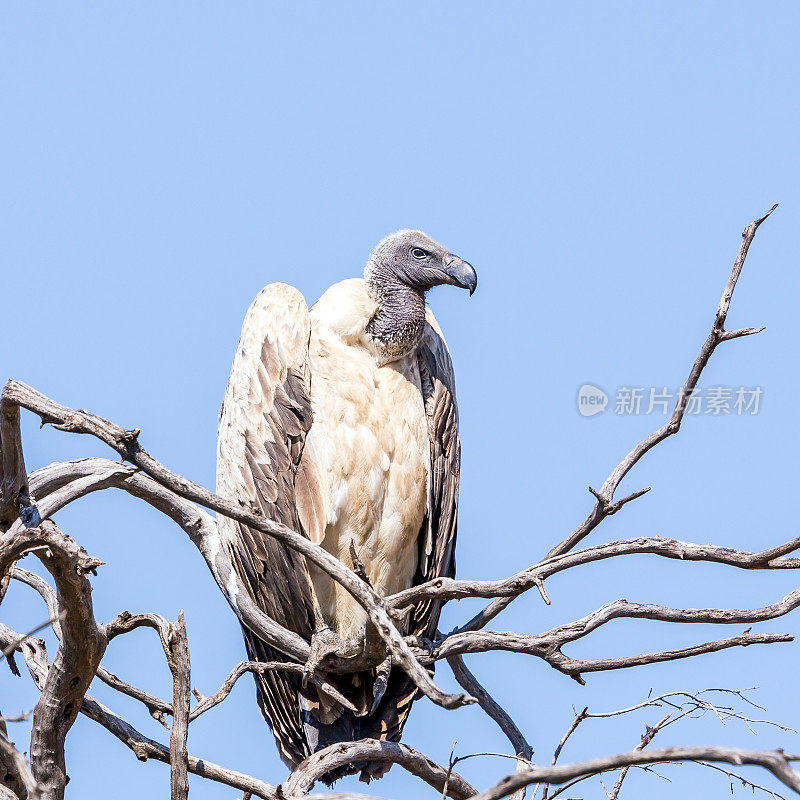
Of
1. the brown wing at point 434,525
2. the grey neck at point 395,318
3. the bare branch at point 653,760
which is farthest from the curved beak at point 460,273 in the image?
the bare branch at point 653,760

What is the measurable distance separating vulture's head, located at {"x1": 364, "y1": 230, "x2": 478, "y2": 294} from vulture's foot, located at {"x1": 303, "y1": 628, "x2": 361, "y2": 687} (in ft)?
5.52

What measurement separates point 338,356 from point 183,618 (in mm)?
2279

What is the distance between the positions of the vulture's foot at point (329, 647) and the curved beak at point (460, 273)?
1.78 metres

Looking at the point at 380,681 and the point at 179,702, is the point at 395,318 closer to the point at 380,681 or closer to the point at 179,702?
the point at 380,681

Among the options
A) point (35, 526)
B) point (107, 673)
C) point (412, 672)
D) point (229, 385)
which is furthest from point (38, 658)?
point (412, 672)

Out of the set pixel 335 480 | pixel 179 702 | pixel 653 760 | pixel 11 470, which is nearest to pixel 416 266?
pixel 335 480

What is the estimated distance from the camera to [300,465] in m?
5.36

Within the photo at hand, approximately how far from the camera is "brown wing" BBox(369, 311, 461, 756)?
550 cm

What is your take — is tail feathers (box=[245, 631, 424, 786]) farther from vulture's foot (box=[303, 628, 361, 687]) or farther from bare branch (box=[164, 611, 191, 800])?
bare branch (box=[164, 611, 191, 800])

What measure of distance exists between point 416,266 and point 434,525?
129cm

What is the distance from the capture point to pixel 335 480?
5367mm

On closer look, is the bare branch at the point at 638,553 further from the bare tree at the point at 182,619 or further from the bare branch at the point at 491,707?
the bare branch at the point at 491,707

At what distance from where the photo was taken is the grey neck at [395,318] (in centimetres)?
573

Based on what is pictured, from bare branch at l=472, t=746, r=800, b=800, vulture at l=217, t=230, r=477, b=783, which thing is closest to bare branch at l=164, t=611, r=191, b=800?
bare branch at l=472, t=746, r=800, b=800
